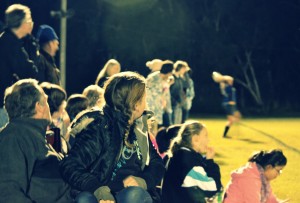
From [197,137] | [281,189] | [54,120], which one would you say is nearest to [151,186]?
[197,137]

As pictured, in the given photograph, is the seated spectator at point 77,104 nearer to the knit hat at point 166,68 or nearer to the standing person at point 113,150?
the standing person at point 113,150

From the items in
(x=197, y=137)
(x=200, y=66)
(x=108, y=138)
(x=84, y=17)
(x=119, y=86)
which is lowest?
(x=200, y=66)

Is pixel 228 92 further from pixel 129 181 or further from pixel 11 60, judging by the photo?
pixel 129 181

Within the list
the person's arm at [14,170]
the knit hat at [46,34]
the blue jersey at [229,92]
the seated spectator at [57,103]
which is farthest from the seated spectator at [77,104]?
the blue jersey at [229,92]

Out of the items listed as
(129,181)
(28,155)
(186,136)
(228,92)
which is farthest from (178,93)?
(28,155)

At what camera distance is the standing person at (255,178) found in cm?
664

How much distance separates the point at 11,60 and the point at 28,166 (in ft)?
10.1

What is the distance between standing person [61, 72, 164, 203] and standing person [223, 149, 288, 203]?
6.60ft

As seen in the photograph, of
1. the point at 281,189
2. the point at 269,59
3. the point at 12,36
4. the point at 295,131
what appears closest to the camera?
the point at 12,36

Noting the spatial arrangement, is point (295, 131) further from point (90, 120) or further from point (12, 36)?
point (90, 120)

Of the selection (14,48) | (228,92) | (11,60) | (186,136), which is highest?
(14,48)

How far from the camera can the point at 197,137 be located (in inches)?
244

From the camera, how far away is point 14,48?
7410 mm

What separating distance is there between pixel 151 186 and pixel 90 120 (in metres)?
0.79
